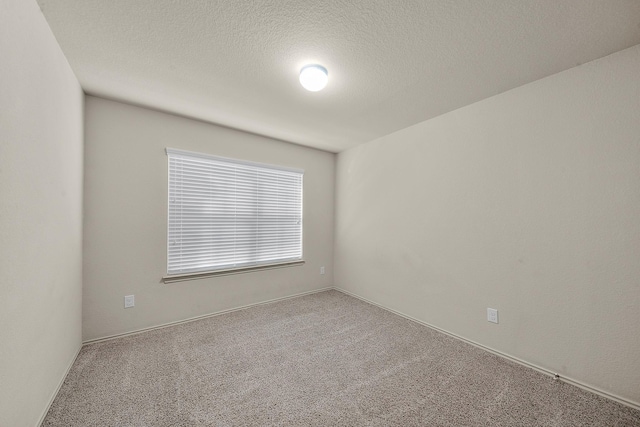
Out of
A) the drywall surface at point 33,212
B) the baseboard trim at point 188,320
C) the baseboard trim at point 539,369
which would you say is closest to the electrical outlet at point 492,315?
the baseboard trim at point 539,369

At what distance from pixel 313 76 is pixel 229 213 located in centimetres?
200

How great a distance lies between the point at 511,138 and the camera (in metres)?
2.15

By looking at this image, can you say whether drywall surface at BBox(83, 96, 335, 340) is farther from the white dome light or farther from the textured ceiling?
the white dome light

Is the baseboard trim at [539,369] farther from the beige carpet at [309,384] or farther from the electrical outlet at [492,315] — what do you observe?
the electrical outlet at [492,315]

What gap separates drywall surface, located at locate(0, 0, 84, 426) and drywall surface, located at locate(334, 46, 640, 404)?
3155mm

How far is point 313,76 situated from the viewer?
186 cm

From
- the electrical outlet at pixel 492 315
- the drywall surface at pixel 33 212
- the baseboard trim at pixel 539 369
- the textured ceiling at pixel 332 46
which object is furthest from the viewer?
the electrical outlet at pixel 492 315

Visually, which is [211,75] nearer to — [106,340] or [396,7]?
[396,7]

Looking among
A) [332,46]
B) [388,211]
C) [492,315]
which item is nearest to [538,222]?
[492,315]

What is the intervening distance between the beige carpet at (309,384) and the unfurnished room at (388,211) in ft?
0.06

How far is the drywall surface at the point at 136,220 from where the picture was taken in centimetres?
233

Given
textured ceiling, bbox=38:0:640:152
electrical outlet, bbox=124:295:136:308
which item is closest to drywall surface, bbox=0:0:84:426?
textured ceiling, bbox=38:0:640:152

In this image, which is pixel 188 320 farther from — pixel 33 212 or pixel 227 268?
pixel 33 212

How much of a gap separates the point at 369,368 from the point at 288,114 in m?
2.60
